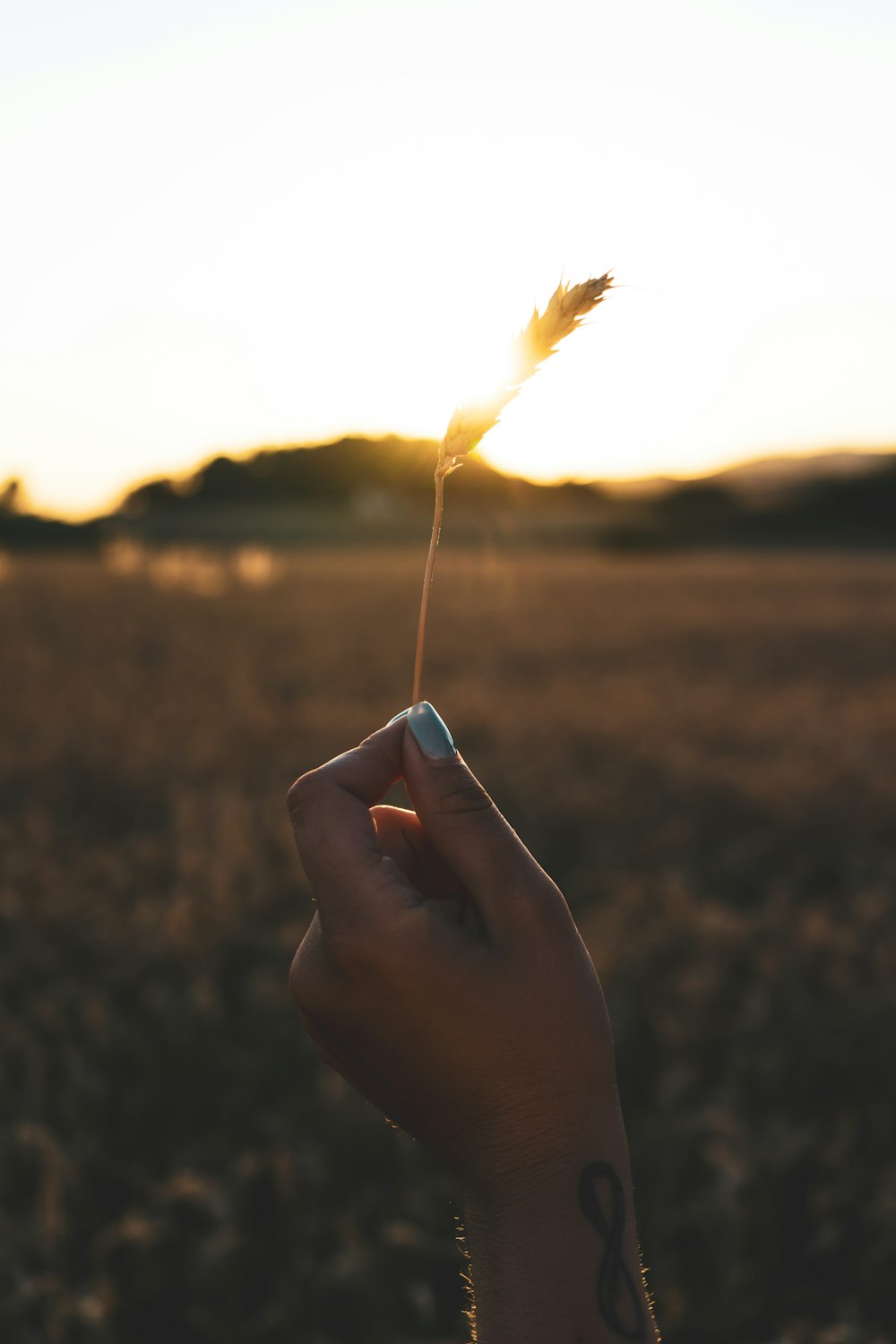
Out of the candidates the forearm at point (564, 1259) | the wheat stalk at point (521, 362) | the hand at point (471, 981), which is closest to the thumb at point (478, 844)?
the hand at point (471, 981)

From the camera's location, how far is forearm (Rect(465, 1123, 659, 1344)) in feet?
3.39

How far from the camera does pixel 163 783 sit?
24.1 ft

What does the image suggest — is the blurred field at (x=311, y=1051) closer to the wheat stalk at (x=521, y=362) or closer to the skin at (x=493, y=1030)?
the skin at (x=493, y=1030)

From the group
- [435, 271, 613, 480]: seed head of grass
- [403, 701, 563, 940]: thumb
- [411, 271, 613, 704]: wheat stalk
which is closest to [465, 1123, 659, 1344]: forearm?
[403, 701, 563, 940]: thumb

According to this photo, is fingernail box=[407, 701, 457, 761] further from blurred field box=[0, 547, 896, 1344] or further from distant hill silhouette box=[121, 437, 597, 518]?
blurred field box=[0, 547, 896, 1344]

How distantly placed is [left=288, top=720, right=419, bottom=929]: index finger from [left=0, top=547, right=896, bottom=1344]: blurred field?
0.43 m

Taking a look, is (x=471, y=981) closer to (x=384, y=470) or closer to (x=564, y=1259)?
(x=564, y=1259)

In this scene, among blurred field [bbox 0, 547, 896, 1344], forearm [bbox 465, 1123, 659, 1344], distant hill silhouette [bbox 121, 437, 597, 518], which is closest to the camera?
forearm [bbox 465, 1123, 659, 1344]

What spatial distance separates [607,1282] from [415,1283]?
7.51 feet

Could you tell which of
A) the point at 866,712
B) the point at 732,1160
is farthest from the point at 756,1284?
the point at 866,712

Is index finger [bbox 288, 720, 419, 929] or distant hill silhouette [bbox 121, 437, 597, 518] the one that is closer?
index finger [bbox 288, 720, 419, 929]

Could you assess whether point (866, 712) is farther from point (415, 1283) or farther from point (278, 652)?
point (415, 1283)

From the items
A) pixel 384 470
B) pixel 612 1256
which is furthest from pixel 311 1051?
pixel 612 1256

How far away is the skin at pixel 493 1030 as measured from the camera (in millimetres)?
1072
